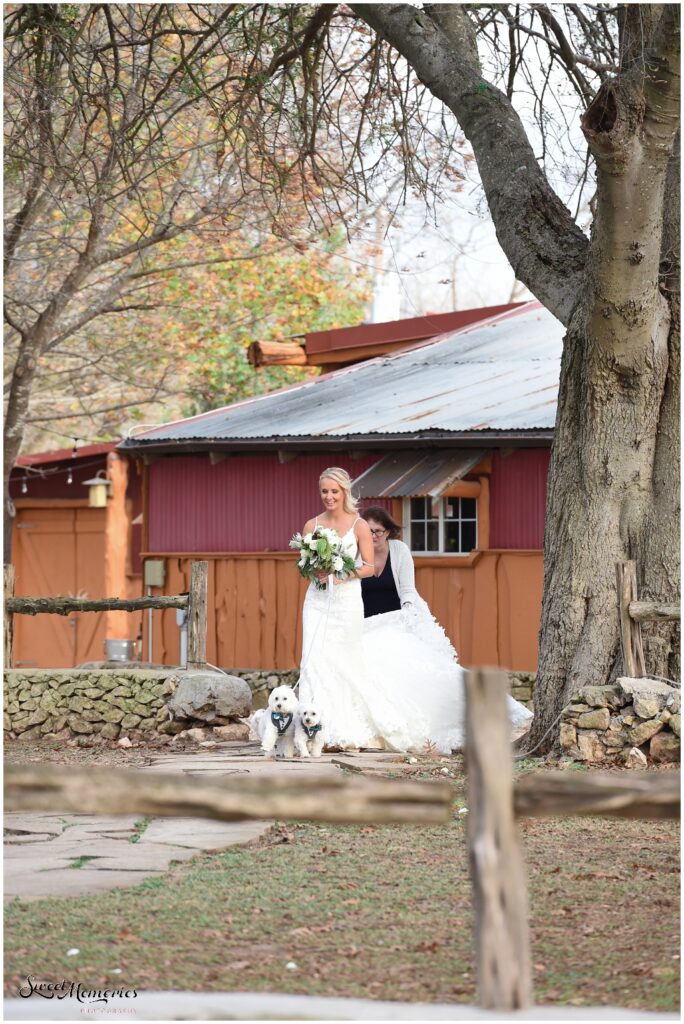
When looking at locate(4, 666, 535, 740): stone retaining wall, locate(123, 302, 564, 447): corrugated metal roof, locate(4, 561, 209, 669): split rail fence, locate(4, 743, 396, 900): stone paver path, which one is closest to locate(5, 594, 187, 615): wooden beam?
locate(4, 561, 209, 669): split rail fence

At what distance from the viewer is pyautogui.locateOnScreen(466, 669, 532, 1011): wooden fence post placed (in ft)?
12.8

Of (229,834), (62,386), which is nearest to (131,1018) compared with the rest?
(229,834)

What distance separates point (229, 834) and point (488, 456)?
7.78m

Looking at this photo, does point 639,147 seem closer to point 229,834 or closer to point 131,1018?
point 229,834

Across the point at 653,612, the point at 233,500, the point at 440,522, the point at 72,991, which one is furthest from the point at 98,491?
the point at 72,991

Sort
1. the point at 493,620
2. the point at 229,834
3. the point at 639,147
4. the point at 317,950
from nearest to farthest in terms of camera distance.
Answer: the point at 317,950 < the point at 229,834 < the point at 639,147 < the point at 493,620

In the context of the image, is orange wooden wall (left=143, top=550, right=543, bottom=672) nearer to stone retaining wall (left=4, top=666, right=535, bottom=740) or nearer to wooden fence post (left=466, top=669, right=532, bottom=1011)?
stone retaining wall (left=4, top=666, right=535, bottom=740)

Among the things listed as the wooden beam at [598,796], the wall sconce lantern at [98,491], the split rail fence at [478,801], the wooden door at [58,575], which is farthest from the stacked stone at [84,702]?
the wooden door at [58,575]

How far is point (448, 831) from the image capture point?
25.5ft

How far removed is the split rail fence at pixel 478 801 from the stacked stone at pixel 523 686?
9925mm

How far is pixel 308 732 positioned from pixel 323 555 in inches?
55.5

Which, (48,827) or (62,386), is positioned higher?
(62,386)

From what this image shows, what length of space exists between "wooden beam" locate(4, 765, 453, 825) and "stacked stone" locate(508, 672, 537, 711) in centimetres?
1018

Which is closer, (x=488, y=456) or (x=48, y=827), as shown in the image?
(x=48, y=827)
